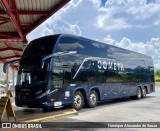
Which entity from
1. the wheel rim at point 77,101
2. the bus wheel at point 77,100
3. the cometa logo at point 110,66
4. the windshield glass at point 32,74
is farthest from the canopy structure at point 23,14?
the wheel rim at point 77,101

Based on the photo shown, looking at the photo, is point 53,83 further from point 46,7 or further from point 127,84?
point 127,84

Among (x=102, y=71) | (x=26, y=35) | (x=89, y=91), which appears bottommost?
(x=89, y=91)

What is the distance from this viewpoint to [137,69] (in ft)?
70.5

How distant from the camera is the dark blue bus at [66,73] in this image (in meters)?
13.1

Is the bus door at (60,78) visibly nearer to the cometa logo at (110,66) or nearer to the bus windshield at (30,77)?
the bus windshield at (30,77)

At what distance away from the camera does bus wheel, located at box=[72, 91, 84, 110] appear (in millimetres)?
14336

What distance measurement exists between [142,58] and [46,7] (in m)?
9.54

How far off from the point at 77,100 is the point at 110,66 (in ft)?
12.8

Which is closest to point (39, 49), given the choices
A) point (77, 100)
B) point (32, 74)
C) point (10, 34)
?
point (32, 74)

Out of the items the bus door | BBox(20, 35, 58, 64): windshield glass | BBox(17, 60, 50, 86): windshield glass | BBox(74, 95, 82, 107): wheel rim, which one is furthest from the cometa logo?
BBox(17, 60, 50, 86): windshield glass

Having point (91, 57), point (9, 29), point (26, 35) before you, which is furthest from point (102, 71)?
point (9, 29)

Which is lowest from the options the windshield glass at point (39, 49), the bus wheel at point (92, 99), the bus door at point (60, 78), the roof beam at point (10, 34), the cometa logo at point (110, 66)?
the bus wheel at point (92, 99)

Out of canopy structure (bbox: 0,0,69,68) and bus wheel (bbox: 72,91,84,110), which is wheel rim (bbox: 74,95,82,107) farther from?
canopy structure (bbox: 0,0,69,68)

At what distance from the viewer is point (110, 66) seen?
17.5m
